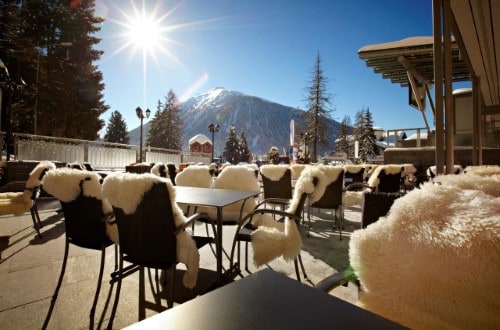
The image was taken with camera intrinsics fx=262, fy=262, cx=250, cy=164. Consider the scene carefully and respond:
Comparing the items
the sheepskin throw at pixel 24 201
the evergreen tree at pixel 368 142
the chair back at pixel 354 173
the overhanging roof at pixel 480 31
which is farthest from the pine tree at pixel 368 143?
the sheepskin throw at pixel 24 201

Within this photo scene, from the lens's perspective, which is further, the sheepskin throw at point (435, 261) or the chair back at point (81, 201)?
the chair back at point (81, 201)

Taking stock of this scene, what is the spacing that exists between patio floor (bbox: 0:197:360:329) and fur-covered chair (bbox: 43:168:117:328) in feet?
0.41

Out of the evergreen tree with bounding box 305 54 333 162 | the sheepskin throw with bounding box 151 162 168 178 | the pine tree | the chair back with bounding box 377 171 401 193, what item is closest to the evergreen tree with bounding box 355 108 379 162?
the pine tree

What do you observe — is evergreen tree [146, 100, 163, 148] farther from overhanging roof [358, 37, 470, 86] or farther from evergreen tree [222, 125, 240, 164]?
overhanging roof [358, 37, 470, 86]

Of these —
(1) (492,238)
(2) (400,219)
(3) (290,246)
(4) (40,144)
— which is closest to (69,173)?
(3) (290,246)

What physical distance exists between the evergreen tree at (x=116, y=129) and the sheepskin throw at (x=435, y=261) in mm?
43611

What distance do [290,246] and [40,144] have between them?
10.8 metres

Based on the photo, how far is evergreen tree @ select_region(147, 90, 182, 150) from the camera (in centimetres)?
4341

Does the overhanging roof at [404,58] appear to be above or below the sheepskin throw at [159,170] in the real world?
above

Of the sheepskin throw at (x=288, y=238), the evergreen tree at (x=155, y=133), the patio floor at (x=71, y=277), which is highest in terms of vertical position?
the evergreen tree at (x=155, y=133)

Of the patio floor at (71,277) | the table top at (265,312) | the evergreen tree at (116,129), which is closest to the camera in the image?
the table top at (265,312)

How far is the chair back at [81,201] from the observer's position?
1.91m

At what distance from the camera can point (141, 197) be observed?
1574 mm

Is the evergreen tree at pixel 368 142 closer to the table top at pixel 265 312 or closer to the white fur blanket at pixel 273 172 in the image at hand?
the white fur blanket at pixel 273 172
